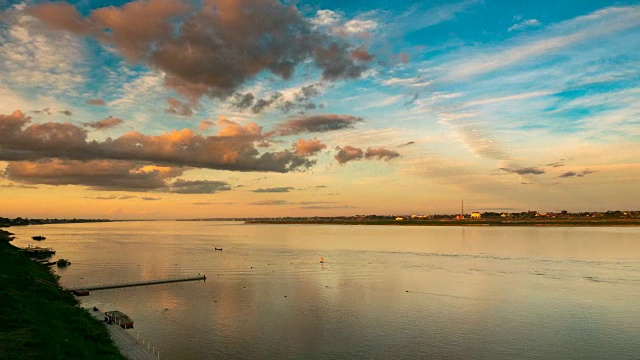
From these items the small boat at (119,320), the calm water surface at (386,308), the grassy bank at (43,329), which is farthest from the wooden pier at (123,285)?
the small boat at (119,320)

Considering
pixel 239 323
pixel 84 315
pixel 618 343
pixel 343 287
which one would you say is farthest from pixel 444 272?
pixel 84 315

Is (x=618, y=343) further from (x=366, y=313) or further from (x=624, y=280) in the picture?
(x=624, y=280)

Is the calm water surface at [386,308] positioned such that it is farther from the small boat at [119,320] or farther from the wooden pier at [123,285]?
the wooden pier at [123,285]

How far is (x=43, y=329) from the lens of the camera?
139ft

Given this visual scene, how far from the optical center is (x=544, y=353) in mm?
48750

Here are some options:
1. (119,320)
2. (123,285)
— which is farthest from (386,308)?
(123,285)

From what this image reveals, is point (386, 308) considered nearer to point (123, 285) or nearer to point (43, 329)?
point (43, 329)

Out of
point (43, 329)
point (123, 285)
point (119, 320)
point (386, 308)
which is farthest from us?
point (123, 285)

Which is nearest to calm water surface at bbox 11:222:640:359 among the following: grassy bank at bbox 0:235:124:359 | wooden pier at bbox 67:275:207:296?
wooden pier at bbox 67:275:207:296

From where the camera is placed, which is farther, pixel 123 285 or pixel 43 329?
pixel 123 285

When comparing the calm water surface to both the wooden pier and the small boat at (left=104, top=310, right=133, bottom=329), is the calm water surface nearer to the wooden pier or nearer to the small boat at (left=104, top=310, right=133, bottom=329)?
the small boat at (left=104, top=310, right=133, bottom=329)

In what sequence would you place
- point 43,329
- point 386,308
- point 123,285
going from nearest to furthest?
point 43,329 → point 386,308 → point 123,285

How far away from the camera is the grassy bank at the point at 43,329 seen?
36719mm

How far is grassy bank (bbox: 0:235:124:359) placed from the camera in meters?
36.7
